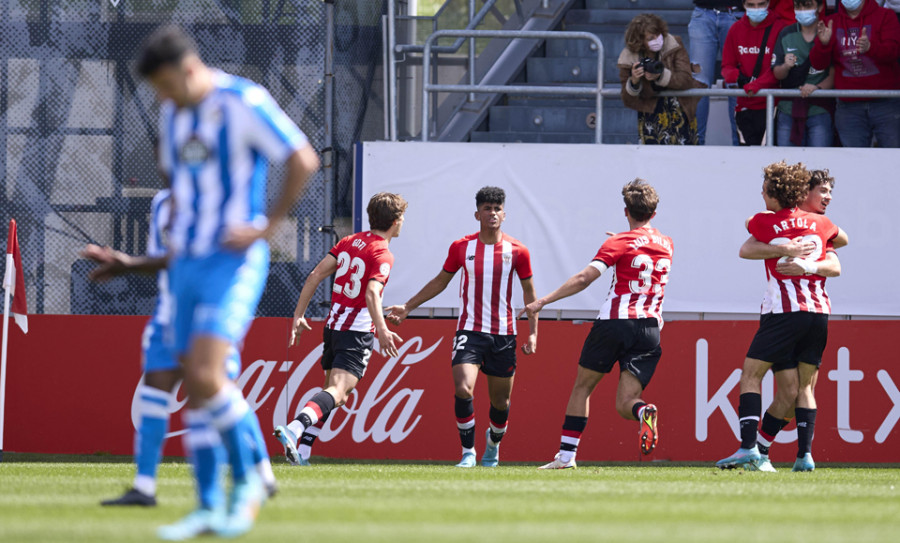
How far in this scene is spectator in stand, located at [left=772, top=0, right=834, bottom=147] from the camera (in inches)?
491

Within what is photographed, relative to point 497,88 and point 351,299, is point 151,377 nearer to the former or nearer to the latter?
point 351,299

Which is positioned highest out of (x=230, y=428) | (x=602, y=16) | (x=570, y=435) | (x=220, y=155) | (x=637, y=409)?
(x=602, y=16)

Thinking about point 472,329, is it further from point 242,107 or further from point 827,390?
point 242,107

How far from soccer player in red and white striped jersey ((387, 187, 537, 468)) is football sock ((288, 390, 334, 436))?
1058 mm

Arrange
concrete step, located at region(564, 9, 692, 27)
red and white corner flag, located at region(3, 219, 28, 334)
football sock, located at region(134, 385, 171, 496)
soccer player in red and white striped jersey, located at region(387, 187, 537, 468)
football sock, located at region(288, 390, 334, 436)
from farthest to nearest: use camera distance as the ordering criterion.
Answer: concrete step, located at region(564, 9, 692, 27)
red and white corner flag, located at region(3, 219, 28, 334)
soccer player in red and white striped jersey, located at region(387, 187, 537, 468)
football sock, located at region(288, 390, 334, 436)
football sock, located at region(134, 385, 171, 496)

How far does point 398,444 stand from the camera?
11.5m

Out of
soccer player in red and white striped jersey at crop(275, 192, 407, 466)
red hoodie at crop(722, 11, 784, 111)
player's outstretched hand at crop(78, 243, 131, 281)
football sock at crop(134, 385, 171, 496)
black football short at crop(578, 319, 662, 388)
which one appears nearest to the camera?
player's outstretched hand at crop(78, 243, 131, 281)

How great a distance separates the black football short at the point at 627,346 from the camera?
9102 millimetres

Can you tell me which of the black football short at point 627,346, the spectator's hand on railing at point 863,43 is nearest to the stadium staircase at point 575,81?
the spectator's hand on railing at point 863,43

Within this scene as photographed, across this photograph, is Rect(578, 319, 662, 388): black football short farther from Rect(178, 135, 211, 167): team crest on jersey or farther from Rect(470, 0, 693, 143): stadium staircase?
Rect(470, 0, 693, 143): stadium staircase

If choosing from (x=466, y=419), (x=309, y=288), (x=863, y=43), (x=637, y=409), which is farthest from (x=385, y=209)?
(x=863, y=43)

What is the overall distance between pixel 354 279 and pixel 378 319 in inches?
27.2

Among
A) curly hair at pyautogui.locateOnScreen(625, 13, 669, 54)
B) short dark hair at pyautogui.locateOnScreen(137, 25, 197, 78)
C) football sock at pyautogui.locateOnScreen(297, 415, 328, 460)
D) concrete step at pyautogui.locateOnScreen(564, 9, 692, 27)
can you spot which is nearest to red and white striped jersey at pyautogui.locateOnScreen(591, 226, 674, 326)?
football sock at pyautogui.locateOnScreen(297, 415, 328, 460)

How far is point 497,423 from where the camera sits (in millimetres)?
9938
